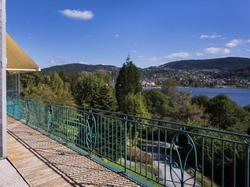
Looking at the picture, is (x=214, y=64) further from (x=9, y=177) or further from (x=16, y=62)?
(x=9, y=177)

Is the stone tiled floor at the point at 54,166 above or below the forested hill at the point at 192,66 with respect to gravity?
below

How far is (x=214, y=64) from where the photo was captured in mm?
74062

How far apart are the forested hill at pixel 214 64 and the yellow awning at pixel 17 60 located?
175ft

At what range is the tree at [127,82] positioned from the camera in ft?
154

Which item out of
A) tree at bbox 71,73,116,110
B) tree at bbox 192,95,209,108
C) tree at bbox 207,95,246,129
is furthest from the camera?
tree at bbox 192,95,209,108

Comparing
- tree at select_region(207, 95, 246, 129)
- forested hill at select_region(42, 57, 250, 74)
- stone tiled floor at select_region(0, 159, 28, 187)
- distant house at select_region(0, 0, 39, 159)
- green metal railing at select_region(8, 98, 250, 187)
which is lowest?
tree at select_region(207, 95, 246, 129)

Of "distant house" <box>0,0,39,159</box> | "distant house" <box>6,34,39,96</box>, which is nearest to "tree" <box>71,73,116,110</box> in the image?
"distant house" <box>0,0,39,159</box>

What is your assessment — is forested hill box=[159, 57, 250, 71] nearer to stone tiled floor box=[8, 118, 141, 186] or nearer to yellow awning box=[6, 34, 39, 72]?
yellow awning box=[6, 34, 39, 72]

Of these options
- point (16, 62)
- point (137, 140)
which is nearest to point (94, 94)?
point (16, 62)

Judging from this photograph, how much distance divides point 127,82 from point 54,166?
42902 mm

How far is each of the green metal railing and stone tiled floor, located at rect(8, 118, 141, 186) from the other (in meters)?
0.26

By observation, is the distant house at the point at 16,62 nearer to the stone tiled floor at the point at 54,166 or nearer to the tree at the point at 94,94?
the stone tiled floor at the point at 54,166

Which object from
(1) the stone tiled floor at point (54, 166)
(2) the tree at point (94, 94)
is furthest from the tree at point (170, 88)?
(1) the stone tiled floor at point (54, 166)

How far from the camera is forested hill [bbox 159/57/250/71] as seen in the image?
63112 mm
